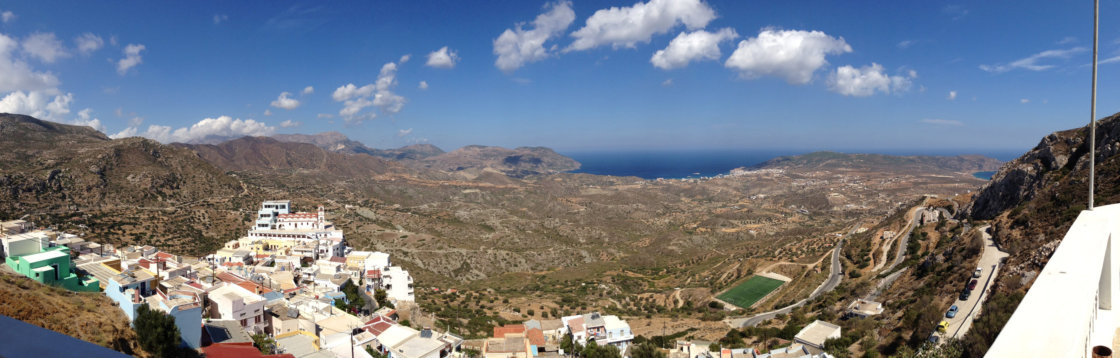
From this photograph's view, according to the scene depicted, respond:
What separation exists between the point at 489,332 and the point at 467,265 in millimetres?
24159

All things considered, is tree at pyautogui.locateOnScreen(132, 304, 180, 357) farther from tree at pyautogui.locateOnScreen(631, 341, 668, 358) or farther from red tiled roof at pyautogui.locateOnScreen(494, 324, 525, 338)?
tree at pyautogui.locateOnScreen(631, 341, 668, 358)

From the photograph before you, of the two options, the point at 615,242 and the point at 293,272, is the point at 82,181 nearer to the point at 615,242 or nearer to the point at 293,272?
the point at 293,272

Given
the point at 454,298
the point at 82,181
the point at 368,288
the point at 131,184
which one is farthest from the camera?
the point at 131,184

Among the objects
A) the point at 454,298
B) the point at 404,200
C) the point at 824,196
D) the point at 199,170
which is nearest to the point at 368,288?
the point at 454,298

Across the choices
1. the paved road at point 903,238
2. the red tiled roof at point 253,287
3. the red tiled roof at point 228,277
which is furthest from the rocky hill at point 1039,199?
the red tiled roof at point 228,277

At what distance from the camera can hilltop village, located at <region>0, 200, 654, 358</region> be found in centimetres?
1672

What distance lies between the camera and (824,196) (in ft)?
378

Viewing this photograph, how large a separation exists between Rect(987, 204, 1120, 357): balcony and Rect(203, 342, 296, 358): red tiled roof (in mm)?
15432

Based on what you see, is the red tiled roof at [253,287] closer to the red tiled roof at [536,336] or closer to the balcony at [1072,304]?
the red tiled roof at [536,336]

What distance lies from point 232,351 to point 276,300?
27.0 ft

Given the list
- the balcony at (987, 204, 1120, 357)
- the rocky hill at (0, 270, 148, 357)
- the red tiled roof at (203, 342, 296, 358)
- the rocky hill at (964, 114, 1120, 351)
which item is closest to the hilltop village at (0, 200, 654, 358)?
the red tiled roof at (203, 342, 296, 358)

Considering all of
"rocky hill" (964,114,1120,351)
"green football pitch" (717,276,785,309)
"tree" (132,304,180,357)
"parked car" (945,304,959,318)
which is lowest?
"green football pitch" (717,276,785,309)

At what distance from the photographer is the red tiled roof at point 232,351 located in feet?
45.6

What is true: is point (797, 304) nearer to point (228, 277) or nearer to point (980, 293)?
point (980, 293)
